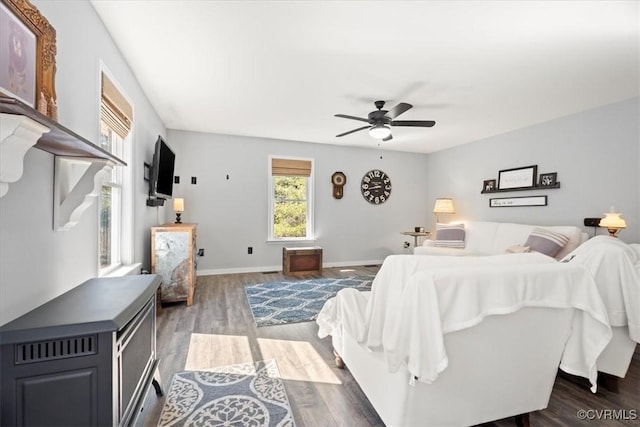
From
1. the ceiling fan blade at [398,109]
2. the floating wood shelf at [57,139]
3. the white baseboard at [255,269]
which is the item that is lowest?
the white baseboard at [255,269]

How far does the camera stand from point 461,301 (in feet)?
4.05

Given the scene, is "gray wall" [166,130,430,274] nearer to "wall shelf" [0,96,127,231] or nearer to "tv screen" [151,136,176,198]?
"tv screen" [151,136,176,198]

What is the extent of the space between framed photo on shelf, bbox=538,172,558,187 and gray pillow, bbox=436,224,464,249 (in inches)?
51.6

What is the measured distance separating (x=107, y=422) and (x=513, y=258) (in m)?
1.85

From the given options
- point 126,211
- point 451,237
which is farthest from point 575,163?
point 126,211

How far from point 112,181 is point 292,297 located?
7.67 feet

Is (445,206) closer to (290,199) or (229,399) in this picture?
(290,199)

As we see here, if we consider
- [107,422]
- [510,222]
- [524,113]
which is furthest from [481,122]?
[107,422]

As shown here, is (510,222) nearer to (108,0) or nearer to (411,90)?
(411,90)

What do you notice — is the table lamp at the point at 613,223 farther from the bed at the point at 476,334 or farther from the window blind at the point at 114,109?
the window blind at the point at 114,109

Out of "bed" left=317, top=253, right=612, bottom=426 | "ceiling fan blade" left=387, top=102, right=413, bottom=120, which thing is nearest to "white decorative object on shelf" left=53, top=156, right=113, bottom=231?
"bed" left=317, top=253, right=612, bottom=426

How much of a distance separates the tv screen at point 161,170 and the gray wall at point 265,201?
1180mm

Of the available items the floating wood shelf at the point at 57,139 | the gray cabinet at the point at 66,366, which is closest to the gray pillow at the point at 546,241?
the gray cabinet at the point at 66,366

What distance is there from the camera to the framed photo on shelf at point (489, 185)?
16.0 feet
